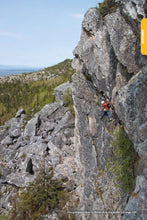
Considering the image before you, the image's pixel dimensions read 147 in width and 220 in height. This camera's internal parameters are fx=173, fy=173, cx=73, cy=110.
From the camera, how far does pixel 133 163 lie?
26.2 ft

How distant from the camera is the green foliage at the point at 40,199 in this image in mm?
12055

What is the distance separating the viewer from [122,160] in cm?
838

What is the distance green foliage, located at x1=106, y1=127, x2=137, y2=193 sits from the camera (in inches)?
316

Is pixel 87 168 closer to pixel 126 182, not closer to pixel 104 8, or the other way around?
pixel 126 182

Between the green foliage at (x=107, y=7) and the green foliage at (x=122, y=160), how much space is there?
5.79 metres

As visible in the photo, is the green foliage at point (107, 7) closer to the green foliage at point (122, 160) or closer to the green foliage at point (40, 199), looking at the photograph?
the green foliage at point (122, 160)

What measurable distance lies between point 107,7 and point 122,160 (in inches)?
298

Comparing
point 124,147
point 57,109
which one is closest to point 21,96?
point 57,109

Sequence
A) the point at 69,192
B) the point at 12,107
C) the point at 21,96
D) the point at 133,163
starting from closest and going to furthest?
the point at 133,163 < the point at 69,192 < the point at 12,107 < the point at 21,96

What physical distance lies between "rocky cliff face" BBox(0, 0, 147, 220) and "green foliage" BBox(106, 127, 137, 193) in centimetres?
30

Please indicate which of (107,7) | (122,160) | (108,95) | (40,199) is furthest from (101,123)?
(40,199)

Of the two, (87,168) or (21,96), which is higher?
(21,96)

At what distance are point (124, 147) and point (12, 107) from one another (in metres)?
25.1

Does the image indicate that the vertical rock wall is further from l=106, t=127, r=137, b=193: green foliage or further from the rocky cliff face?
l=106, t=127, r=137, b=193: green foliage
